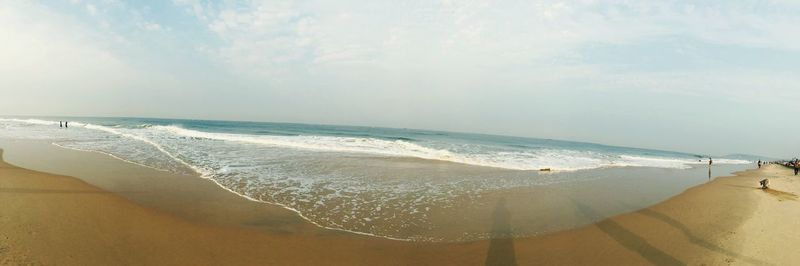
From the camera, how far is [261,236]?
→ 612 cm

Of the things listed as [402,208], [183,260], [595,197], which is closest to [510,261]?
[402,208]

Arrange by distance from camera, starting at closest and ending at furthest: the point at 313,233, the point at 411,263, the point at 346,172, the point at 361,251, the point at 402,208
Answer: the point at 411,263 < the point at 361,251 < the point at 313,233 < the point at 402,208 < the point at 346,172

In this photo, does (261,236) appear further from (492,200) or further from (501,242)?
(492,200)

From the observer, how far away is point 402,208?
28.4 feet

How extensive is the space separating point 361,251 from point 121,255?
3.55 meters

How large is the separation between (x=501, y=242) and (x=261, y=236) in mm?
4414

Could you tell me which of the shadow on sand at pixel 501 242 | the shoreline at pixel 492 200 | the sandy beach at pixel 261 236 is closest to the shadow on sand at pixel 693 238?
the sandy beach at pixel 261 236

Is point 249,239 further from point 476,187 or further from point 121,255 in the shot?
point 476,187

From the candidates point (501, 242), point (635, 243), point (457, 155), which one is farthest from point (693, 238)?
point (457, 155)

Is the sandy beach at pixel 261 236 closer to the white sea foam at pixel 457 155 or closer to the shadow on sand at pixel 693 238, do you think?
the shadow on sand at pixel 693 238

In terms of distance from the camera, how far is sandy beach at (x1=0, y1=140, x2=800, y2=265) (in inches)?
207

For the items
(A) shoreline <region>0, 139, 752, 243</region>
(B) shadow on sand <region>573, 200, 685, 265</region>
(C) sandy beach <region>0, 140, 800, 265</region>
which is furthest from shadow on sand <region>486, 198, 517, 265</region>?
(B) shadow on sand <region>573, 200, 685, 265</region>

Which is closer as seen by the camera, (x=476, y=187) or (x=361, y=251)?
(x=361, y=251)

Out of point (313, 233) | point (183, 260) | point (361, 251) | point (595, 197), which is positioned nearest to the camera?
point (183, 260)
